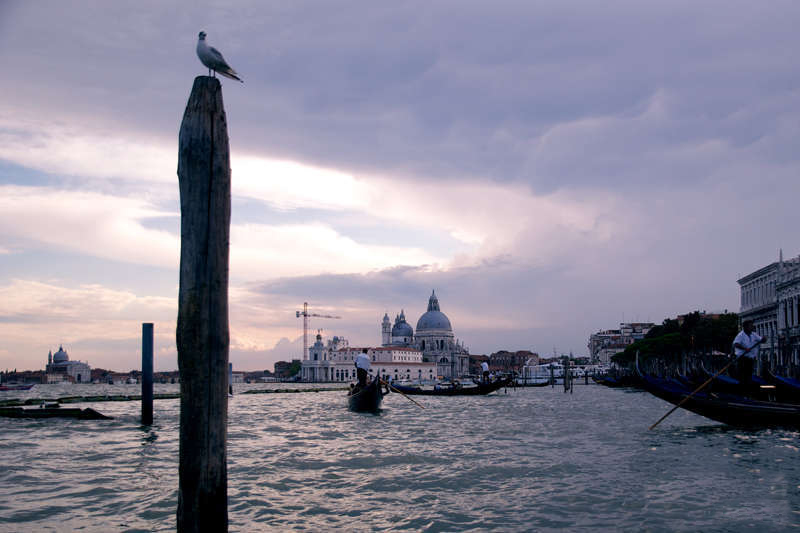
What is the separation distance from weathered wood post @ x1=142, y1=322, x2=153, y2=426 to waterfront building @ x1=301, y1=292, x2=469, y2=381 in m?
97.1

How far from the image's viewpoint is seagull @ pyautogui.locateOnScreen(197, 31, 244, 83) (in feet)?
13.6

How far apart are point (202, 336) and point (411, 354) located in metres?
116

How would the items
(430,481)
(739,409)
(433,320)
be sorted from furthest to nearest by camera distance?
(433,320) → (739,409) → (430,481)

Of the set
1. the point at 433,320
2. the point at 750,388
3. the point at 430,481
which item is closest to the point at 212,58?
the point at 430,481

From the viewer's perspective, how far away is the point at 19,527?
520cm

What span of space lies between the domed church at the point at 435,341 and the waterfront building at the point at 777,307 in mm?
70649

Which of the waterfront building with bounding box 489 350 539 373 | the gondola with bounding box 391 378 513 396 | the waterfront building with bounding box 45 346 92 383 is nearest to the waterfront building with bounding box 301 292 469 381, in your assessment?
the waterfront building with bounding box 489 350 539 373

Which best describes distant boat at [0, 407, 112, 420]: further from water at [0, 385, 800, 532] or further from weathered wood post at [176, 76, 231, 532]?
weathered wood post at [176, 76, 231, 532]

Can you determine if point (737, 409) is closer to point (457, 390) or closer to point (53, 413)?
point (53, 413)

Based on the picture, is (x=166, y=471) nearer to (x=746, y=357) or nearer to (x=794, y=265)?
(x=746, y=357)

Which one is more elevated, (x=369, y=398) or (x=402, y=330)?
(x=402, y=330)

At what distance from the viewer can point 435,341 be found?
403 ft

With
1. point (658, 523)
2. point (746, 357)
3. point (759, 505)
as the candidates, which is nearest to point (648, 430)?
point (746, 357)

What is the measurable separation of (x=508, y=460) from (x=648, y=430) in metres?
4.83
